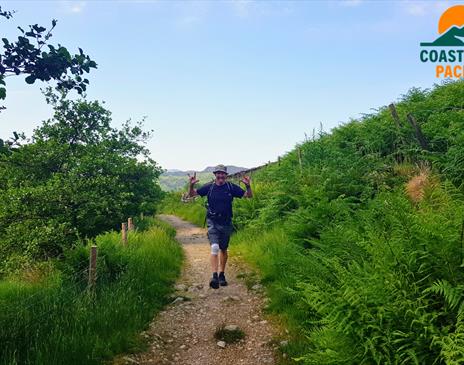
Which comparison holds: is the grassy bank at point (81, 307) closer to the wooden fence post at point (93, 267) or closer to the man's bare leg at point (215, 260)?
the wooden fence post at point (93, 267)

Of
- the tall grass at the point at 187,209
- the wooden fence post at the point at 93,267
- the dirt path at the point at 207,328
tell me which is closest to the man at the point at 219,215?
the dirt path at the point at 207,328

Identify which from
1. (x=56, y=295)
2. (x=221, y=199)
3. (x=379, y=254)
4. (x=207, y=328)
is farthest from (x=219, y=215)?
(x=379, y=254)

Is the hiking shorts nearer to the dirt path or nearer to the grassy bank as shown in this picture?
the dirt path

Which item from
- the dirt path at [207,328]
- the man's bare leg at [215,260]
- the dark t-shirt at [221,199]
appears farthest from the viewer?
the dark t-shirt at [221,199]

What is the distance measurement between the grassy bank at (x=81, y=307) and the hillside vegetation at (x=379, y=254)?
237 cm

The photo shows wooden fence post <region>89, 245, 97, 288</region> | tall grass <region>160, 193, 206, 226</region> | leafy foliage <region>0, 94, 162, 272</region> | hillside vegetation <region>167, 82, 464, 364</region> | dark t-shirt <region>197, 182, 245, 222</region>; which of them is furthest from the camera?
tall grass <region>160, 193, 206, 226</region>

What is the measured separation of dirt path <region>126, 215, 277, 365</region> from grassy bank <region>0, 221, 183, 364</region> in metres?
0.32

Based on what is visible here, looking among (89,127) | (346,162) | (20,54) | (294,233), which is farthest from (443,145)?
(89,127)

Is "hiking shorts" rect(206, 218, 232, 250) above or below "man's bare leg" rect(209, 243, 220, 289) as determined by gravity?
above

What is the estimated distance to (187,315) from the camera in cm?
646

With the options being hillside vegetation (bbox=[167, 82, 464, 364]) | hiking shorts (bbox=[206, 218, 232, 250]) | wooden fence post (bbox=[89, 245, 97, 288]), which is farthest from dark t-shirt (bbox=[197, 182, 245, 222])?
wooden fence post (bbox=[89, 245, 97, 288])

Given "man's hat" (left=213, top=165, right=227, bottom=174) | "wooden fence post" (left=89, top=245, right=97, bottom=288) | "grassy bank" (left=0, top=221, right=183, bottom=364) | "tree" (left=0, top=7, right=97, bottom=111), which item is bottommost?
"grassy bank" (left=0, top=221, right=183, bottom=364)

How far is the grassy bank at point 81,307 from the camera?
175 inches

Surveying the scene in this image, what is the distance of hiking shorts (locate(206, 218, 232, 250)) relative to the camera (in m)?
7.64
